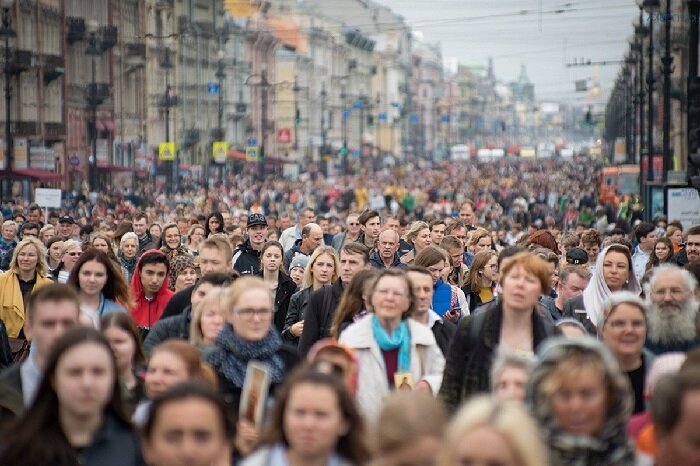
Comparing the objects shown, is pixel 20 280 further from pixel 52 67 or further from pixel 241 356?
pixel 52 67

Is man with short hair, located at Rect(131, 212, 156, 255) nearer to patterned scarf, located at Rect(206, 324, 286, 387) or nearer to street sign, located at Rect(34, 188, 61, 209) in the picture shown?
street sign, located at Rect(34, 188, 61, 209)

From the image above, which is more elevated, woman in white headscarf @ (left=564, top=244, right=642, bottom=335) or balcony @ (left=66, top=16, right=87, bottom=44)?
balcony @ (left=66, top=16, right=87, bottom=44)

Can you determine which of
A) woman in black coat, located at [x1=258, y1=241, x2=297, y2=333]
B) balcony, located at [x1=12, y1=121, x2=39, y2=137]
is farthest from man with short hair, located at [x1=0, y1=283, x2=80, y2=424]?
balcony, located at [x1=12, y1=121, x2=39, y2=137]

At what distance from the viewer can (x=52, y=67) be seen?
66.1 m

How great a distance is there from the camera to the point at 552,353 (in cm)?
643

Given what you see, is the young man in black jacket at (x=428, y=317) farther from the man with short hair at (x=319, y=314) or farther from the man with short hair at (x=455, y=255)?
the man with short hair at (x=455, y=255)

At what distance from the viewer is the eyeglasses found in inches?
338

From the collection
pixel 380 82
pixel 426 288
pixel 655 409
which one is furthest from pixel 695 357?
pixel 380 82

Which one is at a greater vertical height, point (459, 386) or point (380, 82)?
point (380, 82)

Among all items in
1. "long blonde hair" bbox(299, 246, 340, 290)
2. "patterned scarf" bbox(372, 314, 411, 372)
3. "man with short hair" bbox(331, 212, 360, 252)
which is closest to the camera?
"patterned scarf" bbox(372, 314, 411, 372)

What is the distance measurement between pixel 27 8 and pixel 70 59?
698 cm

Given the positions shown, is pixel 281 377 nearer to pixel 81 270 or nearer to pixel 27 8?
pixel 81 270

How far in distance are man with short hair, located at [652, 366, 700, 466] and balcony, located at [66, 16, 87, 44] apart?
64044mm

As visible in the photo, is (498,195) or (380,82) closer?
(498,195)
